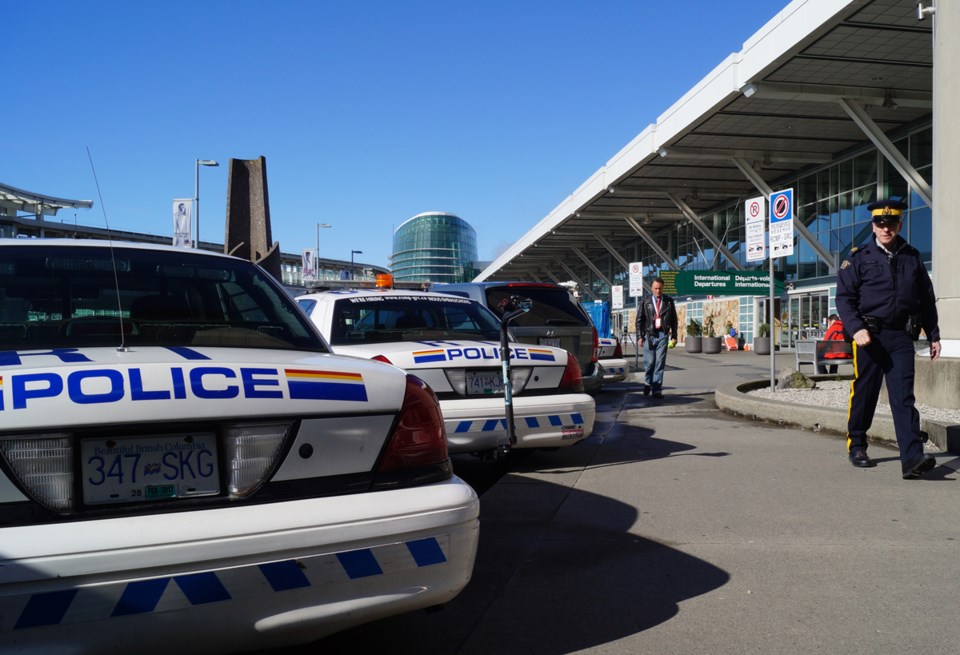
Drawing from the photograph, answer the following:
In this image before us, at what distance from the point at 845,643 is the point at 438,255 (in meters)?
142

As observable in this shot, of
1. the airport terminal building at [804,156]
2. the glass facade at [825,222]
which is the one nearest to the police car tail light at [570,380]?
the airport terminal building at [804,156]

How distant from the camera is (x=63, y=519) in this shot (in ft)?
7.16

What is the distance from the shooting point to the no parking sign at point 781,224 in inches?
438

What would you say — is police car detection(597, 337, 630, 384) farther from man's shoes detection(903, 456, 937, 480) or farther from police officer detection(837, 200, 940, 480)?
man's shoes detection(903, 456, 937, 480)

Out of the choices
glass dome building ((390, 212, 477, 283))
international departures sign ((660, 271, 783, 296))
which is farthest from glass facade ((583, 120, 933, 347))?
glass dome building ((390, 212, 477, 283))

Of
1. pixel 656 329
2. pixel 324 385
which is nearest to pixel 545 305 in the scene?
pixel 656 329

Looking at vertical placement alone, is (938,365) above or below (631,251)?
below

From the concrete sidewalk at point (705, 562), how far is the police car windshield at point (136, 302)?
126 centimetres

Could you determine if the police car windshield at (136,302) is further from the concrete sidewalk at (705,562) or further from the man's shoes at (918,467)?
the man's shoes at (918,467)

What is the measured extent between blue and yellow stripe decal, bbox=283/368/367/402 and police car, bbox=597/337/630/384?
10.6m

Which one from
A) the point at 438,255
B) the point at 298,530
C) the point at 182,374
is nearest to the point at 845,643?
the point at 298,530

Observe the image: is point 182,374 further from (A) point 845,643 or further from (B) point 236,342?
(A) point 845,643

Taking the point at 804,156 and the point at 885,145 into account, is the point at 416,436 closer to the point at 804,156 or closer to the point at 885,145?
the point at 885,145

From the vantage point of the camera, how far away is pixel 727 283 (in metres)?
29.1
